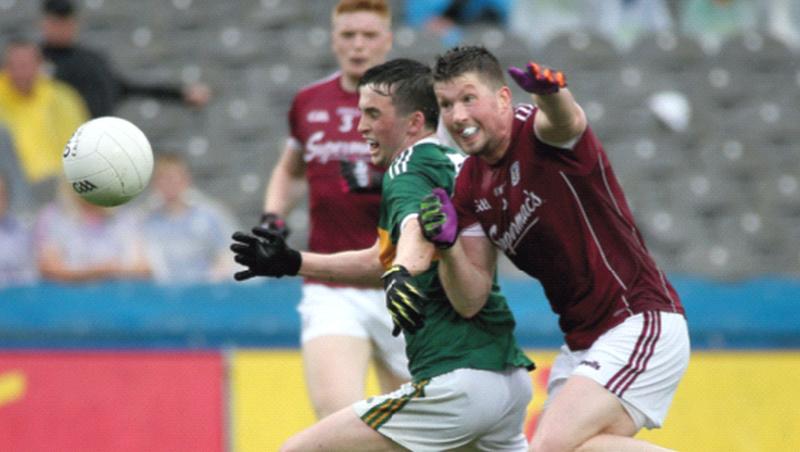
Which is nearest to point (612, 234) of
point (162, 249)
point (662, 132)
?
point (162, 249)

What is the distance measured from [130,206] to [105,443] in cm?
279

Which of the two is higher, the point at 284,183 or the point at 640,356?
the point at 284,183

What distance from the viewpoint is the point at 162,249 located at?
9.11 m

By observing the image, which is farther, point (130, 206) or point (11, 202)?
point (130, 206)

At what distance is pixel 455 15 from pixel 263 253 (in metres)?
6.32

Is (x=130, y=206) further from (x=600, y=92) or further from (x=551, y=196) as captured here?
(x=551, y=196)

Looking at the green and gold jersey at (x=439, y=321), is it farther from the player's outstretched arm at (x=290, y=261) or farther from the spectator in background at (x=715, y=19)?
the spectator in background at (x=715, y=19)

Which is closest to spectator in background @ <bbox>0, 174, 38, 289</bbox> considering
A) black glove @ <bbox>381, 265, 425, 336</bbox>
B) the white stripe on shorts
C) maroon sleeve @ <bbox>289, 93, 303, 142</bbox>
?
maroon sleeve @ <bbox>289, 93, 303, 142</bbox>

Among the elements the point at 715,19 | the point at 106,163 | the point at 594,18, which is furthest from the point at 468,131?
the point at 715,19

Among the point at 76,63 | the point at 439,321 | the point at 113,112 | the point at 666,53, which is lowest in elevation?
the point at 439,321

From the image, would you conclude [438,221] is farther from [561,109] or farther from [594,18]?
[594,18]

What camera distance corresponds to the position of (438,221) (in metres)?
4.74

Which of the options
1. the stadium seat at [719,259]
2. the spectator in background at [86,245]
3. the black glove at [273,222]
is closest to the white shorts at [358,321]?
the black glove at [273,222]

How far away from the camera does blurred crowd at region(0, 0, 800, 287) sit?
9.00 m
